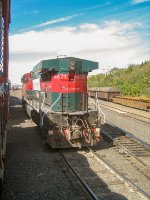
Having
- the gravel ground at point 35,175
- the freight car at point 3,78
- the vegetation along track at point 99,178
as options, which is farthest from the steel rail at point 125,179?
the freight car at point 3,78

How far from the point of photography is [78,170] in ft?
30.2

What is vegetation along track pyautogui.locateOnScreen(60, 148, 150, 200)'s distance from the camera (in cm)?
720

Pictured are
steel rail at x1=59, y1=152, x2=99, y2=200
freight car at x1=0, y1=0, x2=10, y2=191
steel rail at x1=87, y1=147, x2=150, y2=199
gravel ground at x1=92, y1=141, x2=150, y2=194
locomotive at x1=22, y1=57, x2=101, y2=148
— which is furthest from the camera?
locomotive at x1=22, y1=57, x2=101, y2=148

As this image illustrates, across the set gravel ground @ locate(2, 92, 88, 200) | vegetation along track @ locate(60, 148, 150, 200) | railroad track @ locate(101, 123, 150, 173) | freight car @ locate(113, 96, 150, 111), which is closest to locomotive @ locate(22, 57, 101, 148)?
vegetation along track @ locate(60, 148, 150, 200)

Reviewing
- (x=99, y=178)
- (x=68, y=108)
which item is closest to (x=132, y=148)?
(x=68, y=108)

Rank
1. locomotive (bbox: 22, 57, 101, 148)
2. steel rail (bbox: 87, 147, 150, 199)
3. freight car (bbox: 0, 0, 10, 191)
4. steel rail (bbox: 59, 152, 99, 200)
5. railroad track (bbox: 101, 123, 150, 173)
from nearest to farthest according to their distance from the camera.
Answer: freight car (bbox: 0, 0, 10, 191)
steel rail (bbox: 59, 152, 99, 200)
steel rail (bbox: 87, 147, 150, 199)
railroad track (bbox: 101, 123, 150, 173)
locomotive (bbox: 22, 57, 101, 148)

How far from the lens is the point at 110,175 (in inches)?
340

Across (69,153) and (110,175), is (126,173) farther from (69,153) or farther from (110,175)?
(69,153)

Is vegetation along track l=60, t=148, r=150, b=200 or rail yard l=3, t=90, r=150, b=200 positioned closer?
vegetation along track l=60, t=148, r=150, b=200

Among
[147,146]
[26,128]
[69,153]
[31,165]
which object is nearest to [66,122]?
[69,153]

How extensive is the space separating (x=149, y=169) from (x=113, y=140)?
12.5ft

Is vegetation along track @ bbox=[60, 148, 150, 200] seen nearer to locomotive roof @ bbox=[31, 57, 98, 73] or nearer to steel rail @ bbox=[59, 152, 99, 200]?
steel rail @ bbox=[59, 152, 99, 200]

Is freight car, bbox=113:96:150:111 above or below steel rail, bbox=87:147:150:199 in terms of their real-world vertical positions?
above

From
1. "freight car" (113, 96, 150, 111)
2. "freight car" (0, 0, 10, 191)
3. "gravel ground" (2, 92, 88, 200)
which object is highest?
"freight car" (0, 0, 10, 191)
